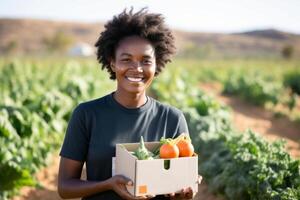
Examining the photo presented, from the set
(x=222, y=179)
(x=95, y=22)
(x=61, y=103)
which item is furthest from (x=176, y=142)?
(x=95, y=22)

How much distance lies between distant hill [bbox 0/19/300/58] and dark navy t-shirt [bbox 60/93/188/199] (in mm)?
75810

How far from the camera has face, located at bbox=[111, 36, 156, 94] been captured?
2770 millimetres

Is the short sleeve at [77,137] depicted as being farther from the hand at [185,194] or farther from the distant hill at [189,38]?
the distant hill at [189,38]

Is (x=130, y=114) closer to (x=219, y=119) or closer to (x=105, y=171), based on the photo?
(x=105, y=171)

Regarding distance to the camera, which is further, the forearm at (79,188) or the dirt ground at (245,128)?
the dirt ground at (245,128)

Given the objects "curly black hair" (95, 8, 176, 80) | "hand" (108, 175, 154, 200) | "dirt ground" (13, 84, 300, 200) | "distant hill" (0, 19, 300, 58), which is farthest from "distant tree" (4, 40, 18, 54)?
"hand" (108, 175, 154, 200)

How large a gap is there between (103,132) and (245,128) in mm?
8970

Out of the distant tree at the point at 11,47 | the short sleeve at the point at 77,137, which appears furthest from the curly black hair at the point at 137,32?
the distant tree at the point at 11,47

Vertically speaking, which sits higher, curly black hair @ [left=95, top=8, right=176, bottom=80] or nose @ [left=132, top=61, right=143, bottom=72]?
curly black hair @ [left=95, top=8, right=176, bottom=80]

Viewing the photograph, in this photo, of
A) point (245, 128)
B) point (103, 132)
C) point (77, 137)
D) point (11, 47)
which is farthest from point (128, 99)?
point (11, 47)

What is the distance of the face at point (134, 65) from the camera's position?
277 cm

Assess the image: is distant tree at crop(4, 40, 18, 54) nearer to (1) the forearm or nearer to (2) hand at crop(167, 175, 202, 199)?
(1) the forearm

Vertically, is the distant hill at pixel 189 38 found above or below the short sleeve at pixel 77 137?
above

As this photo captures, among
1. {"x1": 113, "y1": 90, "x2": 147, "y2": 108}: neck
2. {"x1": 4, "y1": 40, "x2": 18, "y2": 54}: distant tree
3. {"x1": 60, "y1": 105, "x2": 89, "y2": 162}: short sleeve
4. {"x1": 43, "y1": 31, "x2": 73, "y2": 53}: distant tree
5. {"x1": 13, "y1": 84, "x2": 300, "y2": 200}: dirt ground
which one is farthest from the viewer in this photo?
{"x1": 43, "y1": 31, "x2": 73, "y2": 53}: distant tree
